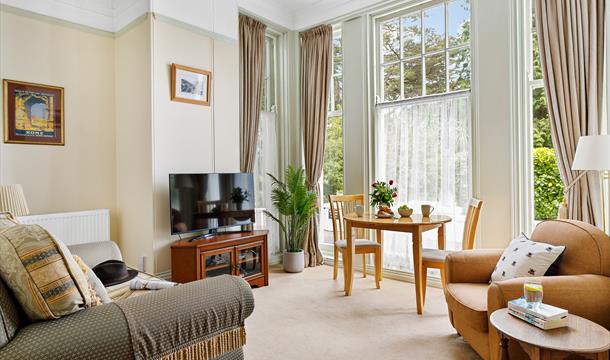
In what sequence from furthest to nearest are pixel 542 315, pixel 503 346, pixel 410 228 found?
pixel 410 228 < pixel 503 346 < pixel 542 315

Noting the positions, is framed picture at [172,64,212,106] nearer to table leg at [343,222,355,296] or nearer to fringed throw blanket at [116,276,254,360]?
table leg at [343,222,355,296]

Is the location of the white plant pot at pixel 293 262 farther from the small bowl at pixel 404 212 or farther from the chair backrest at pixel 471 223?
the chair backrest at pixel 471 223

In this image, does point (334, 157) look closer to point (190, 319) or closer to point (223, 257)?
point (223, 257)

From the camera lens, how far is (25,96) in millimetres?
3330

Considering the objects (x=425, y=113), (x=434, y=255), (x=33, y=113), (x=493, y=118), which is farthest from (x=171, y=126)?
(x=493, y=118)

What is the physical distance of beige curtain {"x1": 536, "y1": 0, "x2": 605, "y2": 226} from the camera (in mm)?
2975

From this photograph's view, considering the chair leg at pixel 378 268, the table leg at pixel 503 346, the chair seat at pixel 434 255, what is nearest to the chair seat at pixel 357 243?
the chair leg at pixel 378 268

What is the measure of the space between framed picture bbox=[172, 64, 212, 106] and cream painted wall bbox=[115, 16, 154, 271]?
263mm

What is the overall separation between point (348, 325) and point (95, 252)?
1.99 meters

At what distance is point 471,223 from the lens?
3.21m

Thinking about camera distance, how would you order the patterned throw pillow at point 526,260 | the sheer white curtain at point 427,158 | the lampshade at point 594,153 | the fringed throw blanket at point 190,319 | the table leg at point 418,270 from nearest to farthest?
the fringed throw blanket at point 190,319
the patterned throw pillow at point 526,260
the lampshade at point 594,153
the table leg at point 418,270
the sheer white curtain at point 427,158

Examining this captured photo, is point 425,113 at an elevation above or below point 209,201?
Result: above

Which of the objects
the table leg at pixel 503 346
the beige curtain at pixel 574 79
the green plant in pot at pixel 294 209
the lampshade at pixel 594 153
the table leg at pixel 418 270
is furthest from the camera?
the green plant in pot at pixel 294 209

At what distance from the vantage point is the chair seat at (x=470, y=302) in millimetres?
2111
